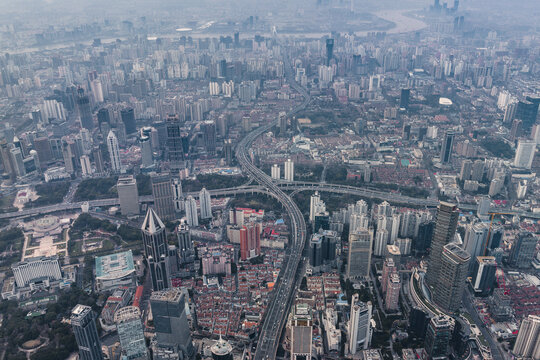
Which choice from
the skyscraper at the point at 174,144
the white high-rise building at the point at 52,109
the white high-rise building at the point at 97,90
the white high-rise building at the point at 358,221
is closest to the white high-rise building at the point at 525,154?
the white high-rise building at the point at 358,221

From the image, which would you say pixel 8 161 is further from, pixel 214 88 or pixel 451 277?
pixel 451 277

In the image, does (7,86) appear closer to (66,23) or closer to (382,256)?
(66,23)

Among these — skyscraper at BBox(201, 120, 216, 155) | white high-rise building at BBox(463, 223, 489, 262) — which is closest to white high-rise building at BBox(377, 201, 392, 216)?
white high-rise building at BBox(463, 223, 489, 262)

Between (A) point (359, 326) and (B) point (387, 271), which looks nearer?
(A) point (359, 326)

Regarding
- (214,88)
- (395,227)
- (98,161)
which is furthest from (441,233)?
(214,88)

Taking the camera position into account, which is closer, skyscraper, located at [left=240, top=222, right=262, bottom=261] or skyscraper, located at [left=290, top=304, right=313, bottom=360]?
skyscraper, located at [left=290, top=304, right=313, bottom=360]

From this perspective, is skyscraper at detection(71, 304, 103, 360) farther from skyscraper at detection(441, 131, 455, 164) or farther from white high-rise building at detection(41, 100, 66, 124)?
white high-rise building at detection(41, 100, 66, 124)
